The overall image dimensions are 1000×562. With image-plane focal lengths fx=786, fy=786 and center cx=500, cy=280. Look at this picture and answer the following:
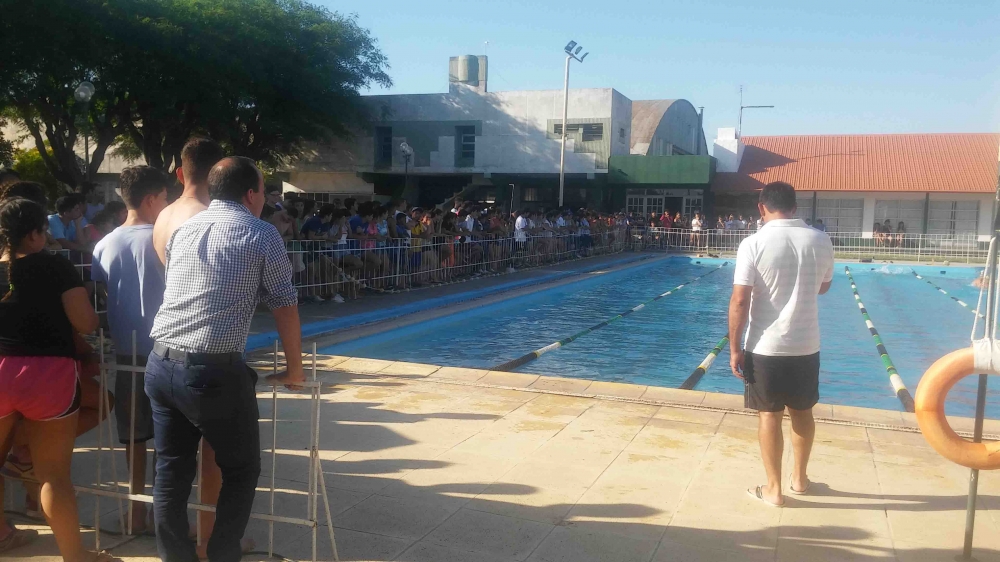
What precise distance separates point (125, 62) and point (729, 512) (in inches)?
1012

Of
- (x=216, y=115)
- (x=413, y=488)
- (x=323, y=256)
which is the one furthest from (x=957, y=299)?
(x=216, y=115)

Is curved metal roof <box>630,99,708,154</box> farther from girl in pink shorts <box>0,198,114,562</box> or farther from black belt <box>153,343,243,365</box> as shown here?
black belt <box>153,343,243,365</box>

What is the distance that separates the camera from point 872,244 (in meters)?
33.5

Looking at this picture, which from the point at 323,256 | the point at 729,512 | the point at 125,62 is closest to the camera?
the point at 729,512

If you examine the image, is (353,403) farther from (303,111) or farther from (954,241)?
(954,241)

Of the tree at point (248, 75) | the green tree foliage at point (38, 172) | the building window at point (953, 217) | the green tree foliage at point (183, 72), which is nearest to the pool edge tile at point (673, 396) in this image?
Answer: the green tree foliage at point (183, 72)

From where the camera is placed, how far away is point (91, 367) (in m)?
3.98

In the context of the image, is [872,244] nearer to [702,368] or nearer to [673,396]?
[702,368]

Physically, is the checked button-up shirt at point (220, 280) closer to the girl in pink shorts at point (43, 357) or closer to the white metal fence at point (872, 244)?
the girl in pink shorts at point (43, 357)

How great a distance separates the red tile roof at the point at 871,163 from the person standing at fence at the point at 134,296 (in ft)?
115

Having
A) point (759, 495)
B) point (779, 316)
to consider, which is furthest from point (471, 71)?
point (759, 495)

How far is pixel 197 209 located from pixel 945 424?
3.69 m

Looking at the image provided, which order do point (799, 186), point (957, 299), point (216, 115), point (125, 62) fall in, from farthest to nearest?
point (799, 186)
point (216, 115)
point (125, 62)
point (957, 299)

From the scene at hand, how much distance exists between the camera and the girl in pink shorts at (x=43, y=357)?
3447 millimetres
